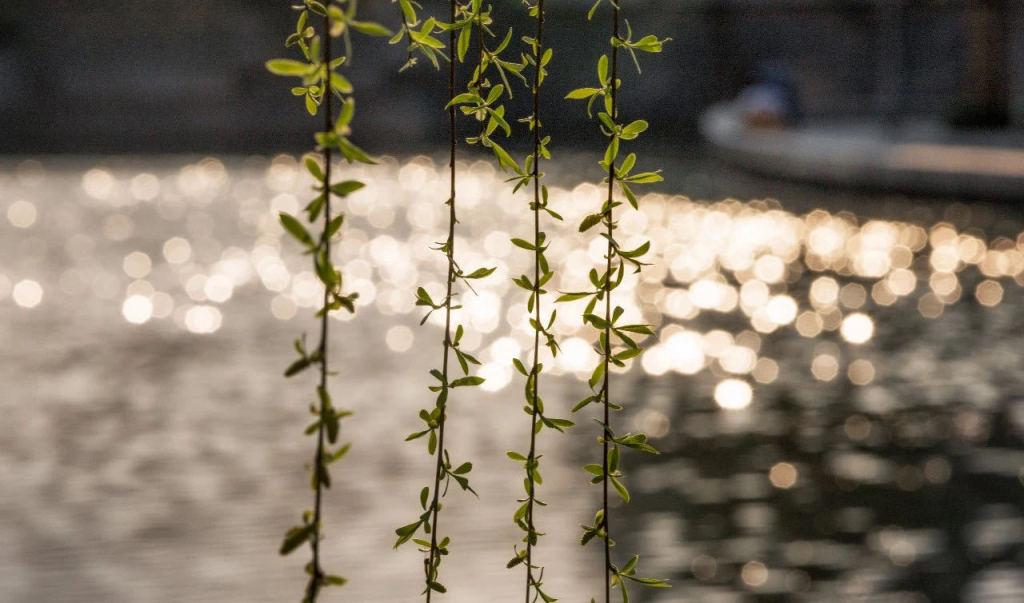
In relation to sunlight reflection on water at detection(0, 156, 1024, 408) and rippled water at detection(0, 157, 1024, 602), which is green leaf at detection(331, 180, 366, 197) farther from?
sunlight reflection on water at detection(0, 156, 1024, 408)

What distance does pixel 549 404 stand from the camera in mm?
8938

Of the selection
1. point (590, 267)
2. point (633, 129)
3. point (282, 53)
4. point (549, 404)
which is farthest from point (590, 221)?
point (282, 53)

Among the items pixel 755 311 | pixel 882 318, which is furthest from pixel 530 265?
pixel 882 318

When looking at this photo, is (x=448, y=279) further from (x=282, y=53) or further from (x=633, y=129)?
(x=282, y=53)

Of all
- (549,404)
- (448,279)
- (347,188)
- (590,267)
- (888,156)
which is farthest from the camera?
(888,156)

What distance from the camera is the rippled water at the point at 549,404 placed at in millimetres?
5988

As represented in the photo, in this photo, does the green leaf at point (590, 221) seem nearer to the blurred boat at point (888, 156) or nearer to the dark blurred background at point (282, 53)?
the blurred boat at point (888, 156)

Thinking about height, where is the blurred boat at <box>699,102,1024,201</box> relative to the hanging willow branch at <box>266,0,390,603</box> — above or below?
above

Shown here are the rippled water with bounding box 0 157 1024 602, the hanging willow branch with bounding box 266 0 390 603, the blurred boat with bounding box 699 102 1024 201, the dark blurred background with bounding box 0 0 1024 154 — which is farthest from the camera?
the dark blurred background with bounding box 0 0 1024 154

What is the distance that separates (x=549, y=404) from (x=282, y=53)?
35.8 meters

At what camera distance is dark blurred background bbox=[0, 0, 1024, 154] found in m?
40.9

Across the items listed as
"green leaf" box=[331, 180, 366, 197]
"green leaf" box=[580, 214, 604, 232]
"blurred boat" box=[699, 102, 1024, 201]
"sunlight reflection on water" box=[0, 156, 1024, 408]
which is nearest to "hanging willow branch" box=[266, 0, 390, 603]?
"green leaf" box=[331, 180, 366, 197]

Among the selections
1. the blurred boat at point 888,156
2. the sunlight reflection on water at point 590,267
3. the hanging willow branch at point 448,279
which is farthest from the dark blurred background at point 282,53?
the hanging willow branch at point 448,279

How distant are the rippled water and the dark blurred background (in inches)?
953
